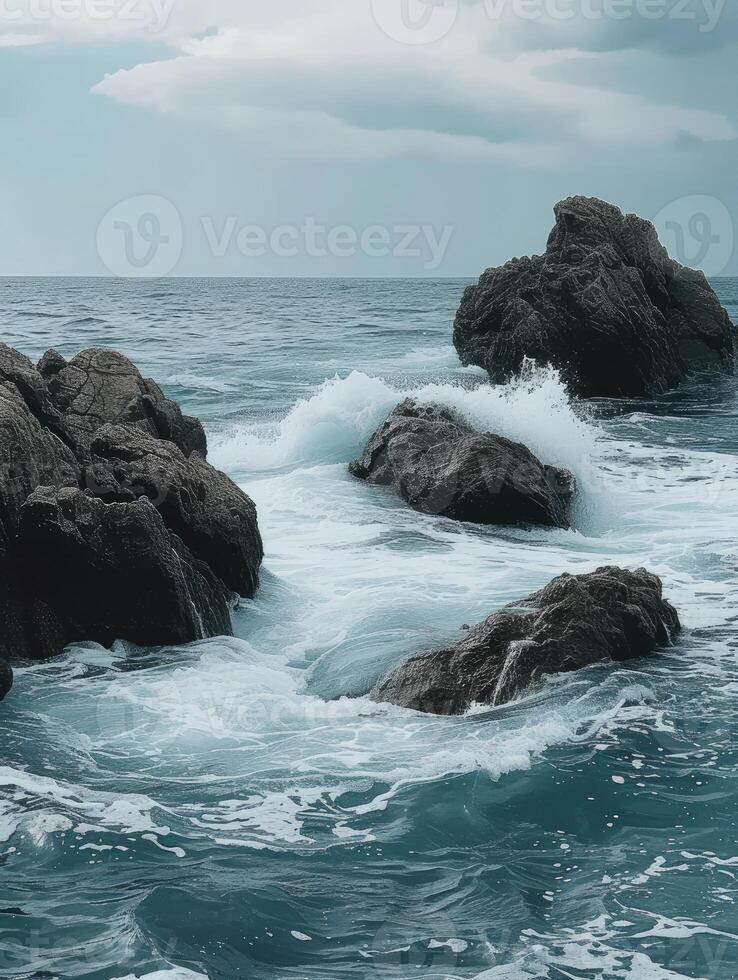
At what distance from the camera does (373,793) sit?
5.79 meters

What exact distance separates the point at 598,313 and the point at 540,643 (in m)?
15.5

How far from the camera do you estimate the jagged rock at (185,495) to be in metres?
9.01

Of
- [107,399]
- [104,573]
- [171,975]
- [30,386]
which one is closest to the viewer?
[171,975]

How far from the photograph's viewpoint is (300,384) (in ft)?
80.5

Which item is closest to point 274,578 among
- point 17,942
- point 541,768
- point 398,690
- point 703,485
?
point 398,690

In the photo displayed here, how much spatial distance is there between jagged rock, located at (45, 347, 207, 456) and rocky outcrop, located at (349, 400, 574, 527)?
2.85m

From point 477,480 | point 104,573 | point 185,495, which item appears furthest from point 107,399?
point 477,480

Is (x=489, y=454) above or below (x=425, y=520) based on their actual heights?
above

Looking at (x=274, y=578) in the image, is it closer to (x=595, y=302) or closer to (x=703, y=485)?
(x=703, y=485)

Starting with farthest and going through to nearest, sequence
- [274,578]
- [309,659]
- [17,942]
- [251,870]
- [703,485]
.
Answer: [703,485]
[274,578]
[309,659]
[251,870]
[17,942]

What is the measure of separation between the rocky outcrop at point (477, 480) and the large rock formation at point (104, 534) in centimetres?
296

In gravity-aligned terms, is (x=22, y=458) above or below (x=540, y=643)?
above

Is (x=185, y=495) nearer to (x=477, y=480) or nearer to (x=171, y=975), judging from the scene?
(x=477, y=480)

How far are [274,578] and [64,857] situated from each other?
4.99m
